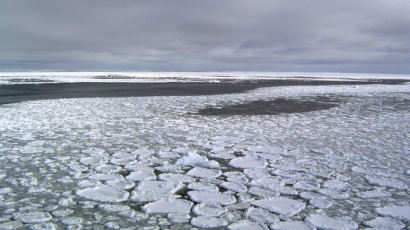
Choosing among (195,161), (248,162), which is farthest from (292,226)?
(195,161)

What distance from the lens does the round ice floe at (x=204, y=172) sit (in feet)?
12.5

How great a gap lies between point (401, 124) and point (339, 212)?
233 inches

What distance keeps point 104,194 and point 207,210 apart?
1123 millimetres

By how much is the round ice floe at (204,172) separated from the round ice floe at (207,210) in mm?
854

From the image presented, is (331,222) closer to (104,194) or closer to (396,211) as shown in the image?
(396,211)

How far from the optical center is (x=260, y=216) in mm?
2711

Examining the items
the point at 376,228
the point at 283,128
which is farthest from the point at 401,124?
the point at 376,228

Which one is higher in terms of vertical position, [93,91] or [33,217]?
[93,91]

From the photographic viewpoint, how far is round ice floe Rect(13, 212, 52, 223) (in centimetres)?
255

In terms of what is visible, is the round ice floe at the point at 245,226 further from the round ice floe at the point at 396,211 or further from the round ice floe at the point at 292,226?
the round ice floe at the point at 396,211

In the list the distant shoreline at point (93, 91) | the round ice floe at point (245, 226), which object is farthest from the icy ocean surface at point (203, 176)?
the distant shoreline at point (93, 91)

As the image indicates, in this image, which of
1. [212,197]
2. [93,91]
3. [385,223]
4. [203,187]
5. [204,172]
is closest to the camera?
[385,223]

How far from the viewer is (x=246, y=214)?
274 cm

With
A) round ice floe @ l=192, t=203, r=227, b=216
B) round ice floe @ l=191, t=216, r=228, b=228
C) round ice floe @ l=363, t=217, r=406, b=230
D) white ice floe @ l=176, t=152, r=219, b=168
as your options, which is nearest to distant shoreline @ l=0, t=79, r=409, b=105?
white ice floe @ l=176, t=152, r=219, b=168
